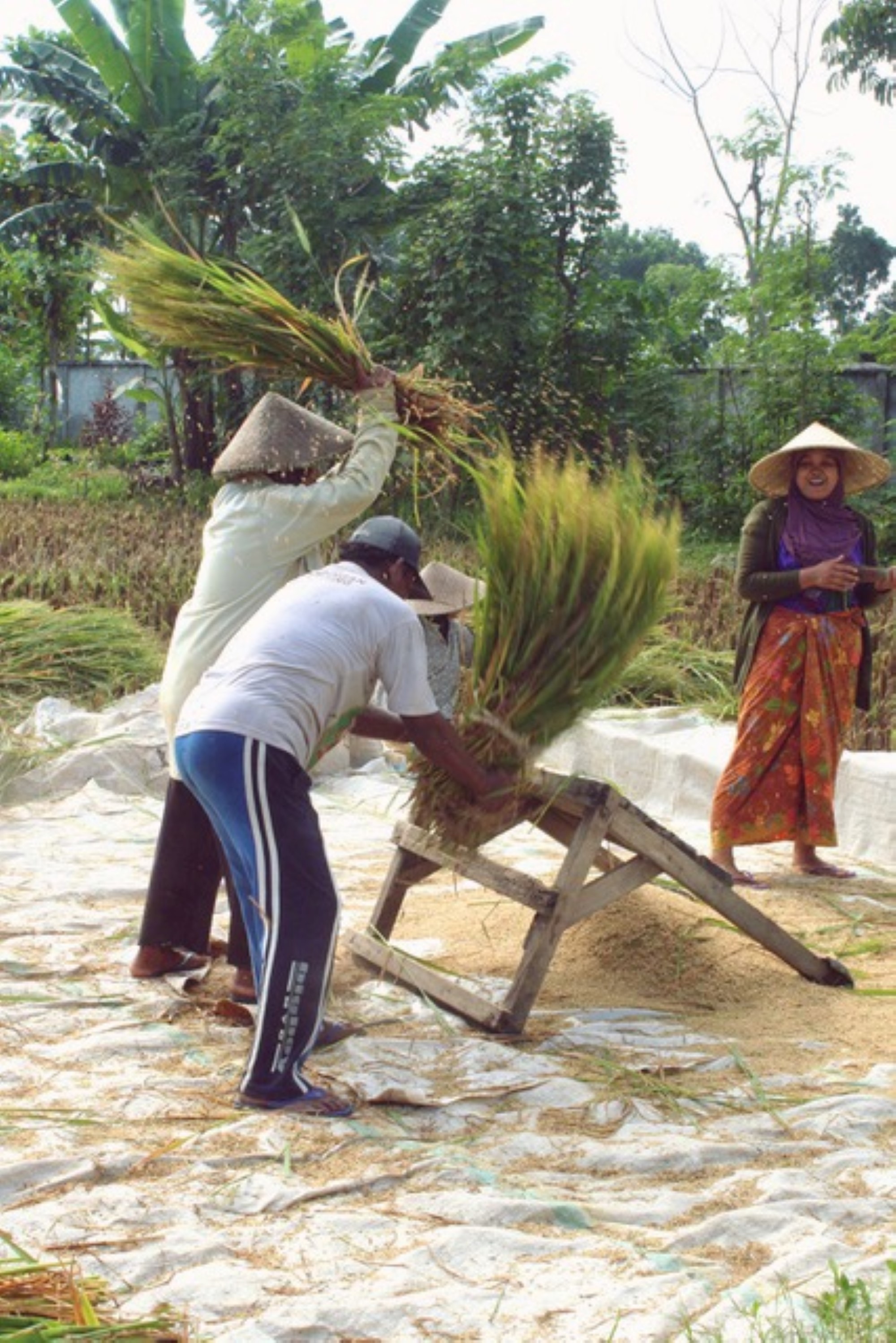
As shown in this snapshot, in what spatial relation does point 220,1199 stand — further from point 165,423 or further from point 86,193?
point 165,423

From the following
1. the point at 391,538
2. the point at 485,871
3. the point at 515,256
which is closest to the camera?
the point at 391,538

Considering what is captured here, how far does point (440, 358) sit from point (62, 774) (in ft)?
21.9

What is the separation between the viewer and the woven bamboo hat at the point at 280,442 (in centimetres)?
379

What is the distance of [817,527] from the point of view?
4.91 m

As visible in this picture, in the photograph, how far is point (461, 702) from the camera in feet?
11.3

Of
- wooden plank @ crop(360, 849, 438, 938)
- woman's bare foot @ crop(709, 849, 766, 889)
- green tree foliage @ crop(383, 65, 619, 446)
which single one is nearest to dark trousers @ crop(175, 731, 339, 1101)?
wooden plank @ crop(360, 849, 438, 938)

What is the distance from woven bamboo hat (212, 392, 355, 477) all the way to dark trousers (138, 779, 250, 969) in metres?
0.79

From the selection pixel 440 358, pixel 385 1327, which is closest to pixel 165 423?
pixel 440 358

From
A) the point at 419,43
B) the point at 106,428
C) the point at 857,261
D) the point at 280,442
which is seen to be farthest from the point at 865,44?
the point at 857,261

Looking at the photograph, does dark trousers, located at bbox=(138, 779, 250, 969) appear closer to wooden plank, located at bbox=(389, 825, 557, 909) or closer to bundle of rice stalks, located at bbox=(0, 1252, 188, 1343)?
wooden plank, located at bbox=(389, 825, 557, 909)

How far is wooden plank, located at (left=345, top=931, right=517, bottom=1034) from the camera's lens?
3418 mm

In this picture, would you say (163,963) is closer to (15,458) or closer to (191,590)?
(191,590)

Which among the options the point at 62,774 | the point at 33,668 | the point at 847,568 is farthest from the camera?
the point at 33,668

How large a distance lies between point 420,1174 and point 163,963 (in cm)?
135
